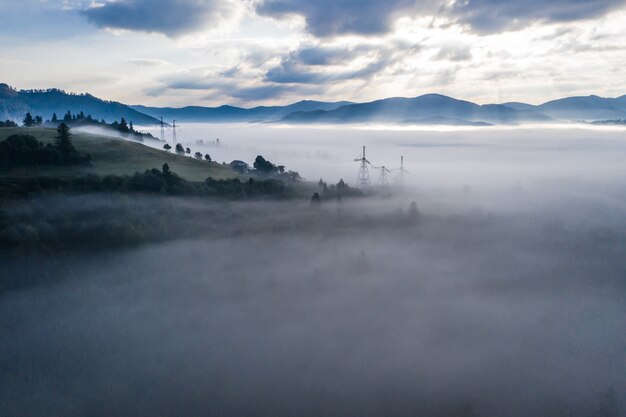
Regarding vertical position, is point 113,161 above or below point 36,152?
below

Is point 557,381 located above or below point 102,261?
below

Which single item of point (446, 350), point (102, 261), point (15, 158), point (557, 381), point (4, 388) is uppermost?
point (15, 158)

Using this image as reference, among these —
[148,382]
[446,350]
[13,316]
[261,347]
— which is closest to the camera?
[148,382]

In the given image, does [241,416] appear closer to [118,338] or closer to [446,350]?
[118,338]

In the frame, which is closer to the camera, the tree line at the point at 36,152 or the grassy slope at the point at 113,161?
the tree line at the point at 36,152

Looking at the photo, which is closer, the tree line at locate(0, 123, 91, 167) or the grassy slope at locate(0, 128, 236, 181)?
the tree line at locate(0, 123, 91, 167)

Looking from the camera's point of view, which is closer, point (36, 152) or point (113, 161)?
point (36, 152)

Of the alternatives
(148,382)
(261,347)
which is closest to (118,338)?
(148,382)

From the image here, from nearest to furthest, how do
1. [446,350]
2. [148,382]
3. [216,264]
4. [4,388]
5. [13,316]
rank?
[4,388]
[148,382]
[13,316]
[446,350]
[216,264]
